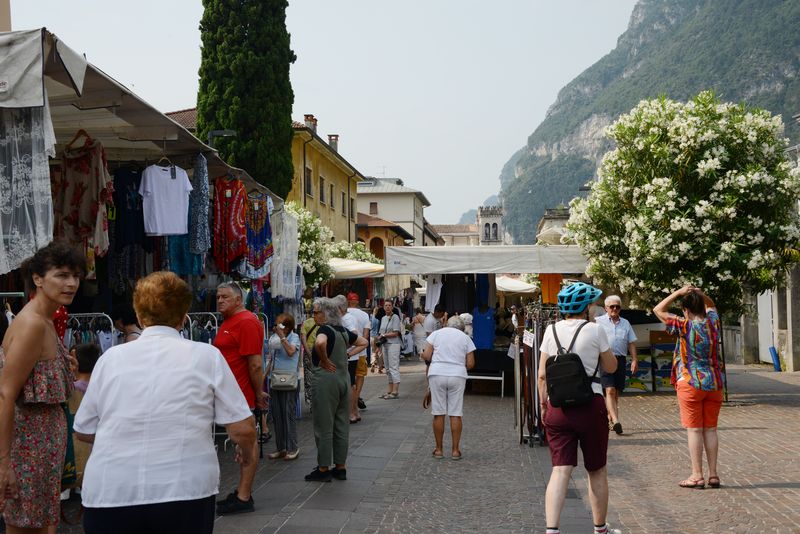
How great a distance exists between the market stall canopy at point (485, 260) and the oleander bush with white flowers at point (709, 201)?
63.3 inches

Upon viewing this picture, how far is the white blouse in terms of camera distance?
3301mm

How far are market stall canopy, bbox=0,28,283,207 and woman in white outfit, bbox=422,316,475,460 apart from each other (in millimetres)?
3133

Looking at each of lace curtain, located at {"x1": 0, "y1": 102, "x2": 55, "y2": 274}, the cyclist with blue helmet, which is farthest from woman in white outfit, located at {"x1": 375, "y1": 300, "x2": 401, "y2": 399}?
lace curtain, located at {"x1": 0, "y1": 102, "x2": 55, "y2": 274}

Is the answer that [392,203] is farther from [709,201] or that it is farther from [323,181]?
[709,201]

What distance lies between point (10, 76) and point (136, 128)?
2.94 meters

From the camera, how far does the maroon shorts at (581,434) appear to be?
5.84 m

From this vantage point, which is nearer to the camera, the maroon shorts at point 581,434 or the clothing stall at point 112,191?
the clothing stall at point 112,191

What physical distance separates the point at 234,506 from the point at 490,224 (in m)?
160

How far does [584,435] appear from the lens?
5.86m

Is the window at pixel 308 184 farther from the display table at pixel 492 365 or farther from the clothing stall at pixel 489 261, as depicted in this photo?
the display table at pixel 492 365

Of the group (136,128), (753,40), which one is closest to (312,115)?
(136,128)

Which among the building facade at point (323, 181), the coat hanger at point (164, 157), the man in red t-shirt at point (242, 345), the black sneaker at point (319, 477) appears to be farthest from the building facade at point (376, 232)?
the man in red t-shirt at point (242, 345)

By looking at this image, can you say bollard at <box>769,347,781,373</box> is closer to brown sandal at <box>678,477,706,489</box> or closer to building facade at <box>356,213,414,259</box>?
brown sandal at <box>678,477,706,489</box>

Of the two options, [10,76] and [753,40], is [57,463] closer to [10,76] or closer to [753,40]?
[10,76]
